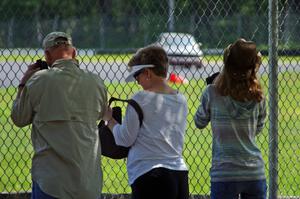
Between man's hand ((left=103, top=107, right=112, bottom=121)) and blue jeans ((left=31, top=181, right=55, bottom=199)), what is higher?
man's hand ((left=103, top=107, right=112, bottom=121))

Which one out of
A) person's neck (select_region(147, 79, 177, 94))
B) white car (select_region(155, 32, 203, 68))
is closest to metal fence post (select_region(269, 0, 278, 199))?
person's neck (select_region(147, 79, 177, 94))

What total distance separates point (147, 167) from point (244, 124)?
681 mm

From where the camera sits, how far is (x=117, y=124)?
4383 millimetres

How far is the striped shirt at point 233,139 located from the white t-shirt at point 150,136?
260 mm

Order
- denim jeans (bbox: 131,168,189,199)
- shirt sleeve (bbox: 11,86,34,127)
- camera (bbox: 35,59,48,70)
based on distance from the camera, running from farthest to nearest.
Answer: camera (bbox: 35,59,48,70), denim jeans (bbox: 131,168,189,199), shirt sleeve (bbox: 11,86,34,127)

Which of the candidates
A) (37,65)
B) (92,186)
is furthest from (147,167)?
(37,65)

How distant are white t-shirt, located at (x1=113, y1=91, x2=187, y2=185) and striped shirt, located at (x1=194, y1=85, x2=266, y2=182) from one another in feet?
0.85

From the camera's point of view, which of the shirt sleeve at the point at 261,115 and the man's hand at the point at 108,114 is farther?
the shirt sleeve at the point at 261,115

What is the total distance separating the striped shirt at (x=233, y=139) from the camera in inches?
172

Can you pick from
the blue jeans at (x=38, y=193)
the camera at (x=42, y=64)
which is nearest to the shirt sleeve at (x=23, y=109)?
the camera at (x=42, y=64)

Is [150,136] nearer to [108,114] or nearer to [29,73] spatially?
[108,114]

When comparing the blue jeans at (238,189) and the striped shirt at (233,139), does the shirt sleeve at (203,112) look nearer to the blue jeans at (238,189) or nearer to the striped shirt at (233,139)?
the striped shirt at (233,139)

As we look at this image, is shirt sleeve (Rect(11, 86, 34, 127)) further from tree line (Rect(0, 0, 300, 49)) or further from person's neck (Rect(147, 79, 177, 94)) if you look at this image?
tree line (Rect(0, 0, 300, 49))

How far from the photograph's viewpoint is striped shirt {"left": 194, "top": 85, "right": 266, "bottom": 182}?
4.37 metres
